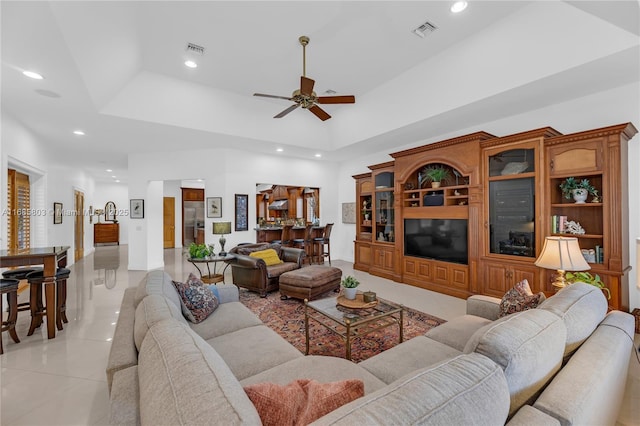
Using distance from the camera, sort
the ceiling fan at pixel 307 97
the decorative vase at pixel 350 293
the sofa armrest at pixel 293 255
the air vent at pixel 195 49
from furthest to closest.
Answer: the sofa armrest at pixel 293 255 < the air vent at pixel 195 49 < the ceiling fan at pixel 307 97 < the decorative vase at pixel 350 293

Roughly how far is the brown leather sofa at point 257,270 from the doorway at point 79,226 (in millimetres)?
6390

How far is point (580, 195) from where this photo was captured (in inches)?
142

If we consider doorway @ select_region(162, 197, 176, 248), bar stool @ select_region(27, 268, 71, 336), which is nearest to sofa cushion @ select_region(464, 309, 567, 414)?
bar stool @ select_region(27, 268, 71, 336)

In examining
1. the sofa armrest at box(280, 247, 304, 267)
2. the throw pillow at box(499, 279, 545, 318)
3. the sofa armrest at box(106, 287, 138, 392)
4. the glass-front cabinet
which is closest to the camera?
the sofa armrest at box(106, 287, 138, 392)

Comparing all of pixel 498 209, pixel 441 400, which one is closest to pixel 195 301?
pixel 441 400

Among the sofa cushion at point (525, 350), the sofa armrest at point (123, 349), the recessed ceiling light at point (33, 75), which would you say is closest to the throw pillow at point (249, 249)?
the sofa armrest at point (123, 349)

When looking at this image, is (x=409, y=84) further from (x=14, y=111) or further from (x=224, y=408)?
(x=14, y=111)

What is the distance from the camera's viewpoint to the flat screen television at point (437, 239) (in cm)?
475

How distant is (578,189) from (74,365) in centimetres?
593

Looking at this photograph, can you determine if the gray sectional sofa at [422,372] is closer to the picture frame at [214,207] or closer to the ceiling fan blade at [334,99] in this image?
the ceiling fan blade at [334,99]

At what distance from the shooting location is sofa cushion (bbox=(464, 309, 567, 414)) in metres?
1.07

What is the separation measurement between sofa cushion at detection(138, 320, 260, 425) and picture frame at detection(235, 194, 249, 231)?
5.71m

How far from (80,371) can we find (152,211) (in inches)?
200

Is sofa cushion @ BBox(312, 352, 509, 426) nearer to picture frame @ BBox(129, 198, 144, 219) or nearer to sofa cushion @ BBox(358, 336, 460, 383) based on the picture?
sofa cushion @ BBox(358, 336, 460, 383)
